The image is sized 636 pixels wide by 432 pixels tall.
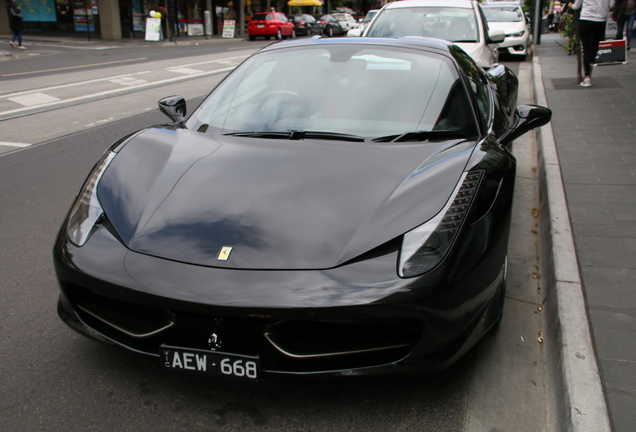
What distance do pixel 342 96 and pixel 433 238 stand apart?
54.0 inches

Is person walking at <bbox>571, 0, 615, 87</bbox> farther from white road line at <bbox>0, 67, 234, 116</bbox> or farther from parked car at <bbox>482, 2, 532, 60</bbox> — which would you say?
white road line at <bbox>0, 67, 234, 116</bbox>

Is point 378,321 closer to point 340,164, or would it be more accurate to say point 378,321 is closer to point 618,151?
point 340,164

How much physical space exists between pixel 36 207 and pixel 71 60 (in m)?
15.2

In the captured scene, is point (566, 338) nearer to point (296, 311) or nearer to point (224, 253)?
point (296, 311)

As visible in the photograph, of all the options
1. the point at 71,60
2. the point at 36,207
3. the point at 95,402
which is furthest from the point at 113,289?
the point at 71,60

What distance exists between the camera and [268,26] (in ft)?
112

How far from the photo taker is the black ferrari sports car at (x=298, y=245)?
205 cm

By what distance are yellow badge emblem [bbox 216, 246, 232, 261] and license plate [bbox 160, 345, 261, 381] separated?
13.1 inches

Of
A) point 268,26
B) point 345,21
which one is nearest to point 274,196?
point 268,26

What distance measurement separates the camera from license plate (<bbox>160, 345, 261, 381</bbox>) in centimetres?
207

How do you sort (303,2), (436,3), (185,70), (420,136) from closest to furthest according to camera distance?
(420,136)
(436,3)
(185,70)
(303,2)

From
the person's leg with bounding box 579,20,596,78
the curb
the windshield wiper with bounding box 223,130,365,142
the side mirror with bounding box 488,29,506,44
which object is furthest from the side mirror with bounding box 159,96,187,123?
the person's leg with bounding box 579,20,596,78

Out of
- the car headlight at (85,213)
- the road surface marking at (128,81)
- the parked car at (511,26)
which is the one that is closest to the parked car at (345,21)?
the parked car at (511,26)

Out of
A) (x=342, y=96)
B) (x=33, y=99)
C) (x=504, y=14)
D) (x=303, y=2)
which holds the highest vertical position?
(x=303, y=2)
